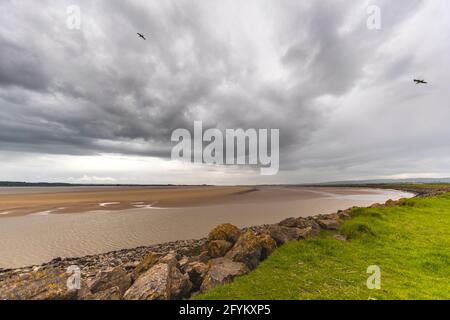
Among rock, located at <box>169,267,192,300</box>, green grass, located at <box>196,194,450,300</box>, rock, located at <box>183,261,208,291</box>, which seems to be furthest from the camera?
rock, located at <box>183,261,208,291</box>

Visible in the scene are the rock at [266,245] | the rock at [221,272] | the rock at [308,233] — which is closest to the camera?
the rock at [221,272]

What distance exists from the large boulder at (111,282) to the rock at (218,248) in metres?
4.50

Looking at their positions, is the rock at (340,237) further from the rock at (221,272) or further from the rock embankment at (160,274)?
the rock at (221,272)

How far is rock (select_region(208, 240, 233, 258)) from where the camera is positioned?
12695 millimetres

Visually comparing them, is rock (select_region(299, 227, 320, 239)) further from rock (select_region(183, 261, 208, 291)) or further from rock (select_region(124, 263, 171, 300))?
rock (select_region(124, 263, 171, 300))

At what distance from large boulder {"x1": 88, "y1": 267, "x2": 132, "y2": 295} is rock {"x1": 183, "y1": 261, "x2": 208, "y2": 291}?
263 cm

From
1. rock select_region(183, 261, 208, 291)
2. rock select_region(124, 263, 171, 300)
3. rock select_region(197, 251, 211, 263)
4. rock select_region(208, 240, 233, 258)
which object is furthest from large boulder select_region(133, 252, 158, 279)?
rock select_region(208, 240, 233, 258)

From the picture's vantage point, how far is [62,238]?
2217cm

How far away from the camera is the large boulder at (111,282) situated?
932 centimetres

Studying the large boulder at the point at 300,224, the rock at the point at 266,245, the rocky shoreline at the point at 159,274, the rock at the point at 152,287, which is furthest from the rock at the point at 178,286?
the large boulder at the point at 300,224

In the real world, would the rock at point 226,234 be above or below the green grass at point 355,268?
above

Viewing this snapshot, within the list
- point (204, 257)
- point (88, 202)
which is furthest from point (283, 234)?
point (88, 202)
